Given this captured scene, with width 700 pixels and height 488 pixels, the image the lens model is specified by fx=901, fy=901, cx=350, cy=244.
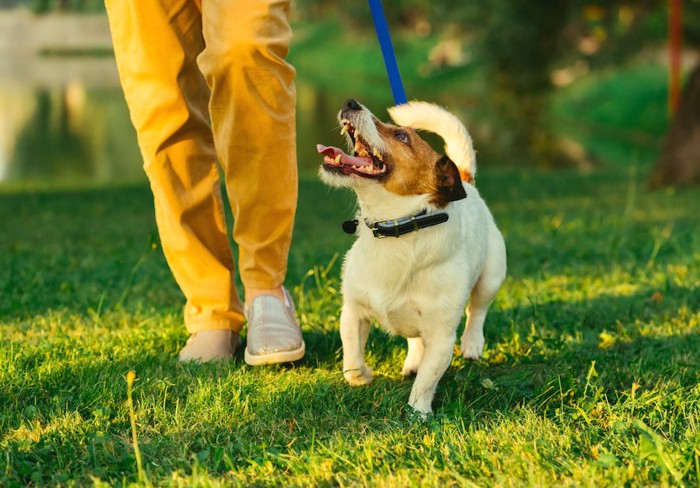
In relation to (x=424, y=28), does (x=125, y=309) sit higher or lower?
higher

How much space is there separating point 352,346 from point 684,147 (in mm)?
8240

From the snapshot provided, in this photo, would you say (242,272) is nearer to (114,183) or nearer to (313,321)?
(313,321)

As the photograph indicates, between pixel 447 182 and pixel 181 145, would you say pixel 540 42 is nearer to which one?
pixel 181 145

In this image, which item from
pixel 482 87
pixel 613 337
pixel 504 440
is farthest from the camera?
pixel 482 87

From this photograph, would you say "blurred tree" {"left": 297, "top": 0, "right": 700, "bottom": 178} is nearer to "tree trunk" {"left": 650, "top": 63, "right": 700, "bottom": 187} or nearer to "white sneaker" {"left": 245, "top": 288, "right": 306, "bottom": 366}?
"tree trunk" {"left": 650, "top": 63, "right": 700, "bottom": 187}

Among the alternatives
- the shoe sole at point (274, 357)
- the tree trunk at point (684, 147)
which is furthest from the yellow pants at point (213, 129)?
the tree trunk at point (684, 147)

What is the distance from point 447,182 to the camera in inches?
121

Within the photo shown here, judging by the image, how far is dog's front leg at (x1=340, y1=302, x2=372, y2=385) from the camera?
3.20 metres

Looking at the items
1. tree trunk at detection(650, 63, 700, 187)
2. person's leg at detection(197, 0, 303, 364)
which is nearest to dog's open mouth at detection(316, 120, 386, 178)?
person's leg at detection(197, 0, 303, 364)

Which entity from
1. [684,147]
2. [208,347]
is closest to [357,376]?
[208,347]

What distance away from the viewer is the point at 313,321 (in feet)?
13.4

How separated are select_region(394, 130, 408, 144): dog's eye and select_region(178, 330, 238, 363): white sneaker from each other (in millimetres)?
1073

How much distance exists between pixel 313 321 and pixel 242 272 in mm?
609

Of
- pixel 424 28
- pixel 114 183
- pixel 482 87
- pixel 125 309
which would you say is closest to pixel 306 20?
pixel 424 28
